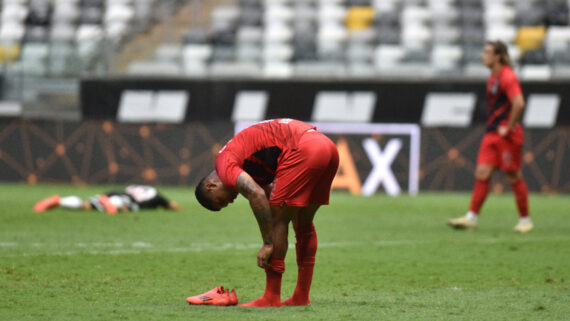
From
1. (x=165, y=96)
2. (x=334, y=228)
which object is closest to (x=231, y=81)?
(x=165, y=96)

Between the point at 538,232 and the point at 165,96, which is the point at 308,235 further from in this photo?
the point at 165,96

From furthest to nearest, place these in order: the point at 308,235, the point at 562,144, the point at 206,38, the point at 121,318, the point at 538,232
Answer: the point at 206,38
the point at 562,144
the point at 538,232
the point at 308,235
the point at 121,318

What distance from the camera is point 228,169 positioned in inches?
185

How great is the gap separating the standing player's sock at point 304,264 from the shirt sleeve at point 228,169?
2.25 ft

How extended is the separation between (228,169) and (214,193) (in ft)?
0.57

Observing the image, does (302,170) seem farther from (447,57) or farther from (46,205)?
(447,57)

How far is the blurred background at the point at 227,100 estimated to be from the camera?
16297 millimetres

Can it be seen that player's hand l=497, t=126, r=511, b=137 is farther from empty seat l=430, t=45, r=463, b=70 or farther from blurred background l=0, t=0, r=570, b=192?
empty seat l=430, t=45, r=463, b=70

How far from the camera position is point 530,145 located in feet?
53.2

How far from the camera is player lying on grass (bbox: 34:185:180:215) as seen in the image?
11.6 meters

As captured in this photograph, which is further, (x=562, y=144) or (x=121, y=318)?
(x=562, y=144)

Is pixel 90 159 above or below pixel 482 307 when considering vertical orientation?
below

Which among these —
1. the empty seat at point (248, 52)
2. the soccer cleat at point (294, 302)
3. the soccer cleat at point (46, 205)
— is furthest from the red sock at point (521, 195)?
the empty seat at point (248, 52)

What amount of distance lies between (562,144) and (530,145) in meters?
0.57
